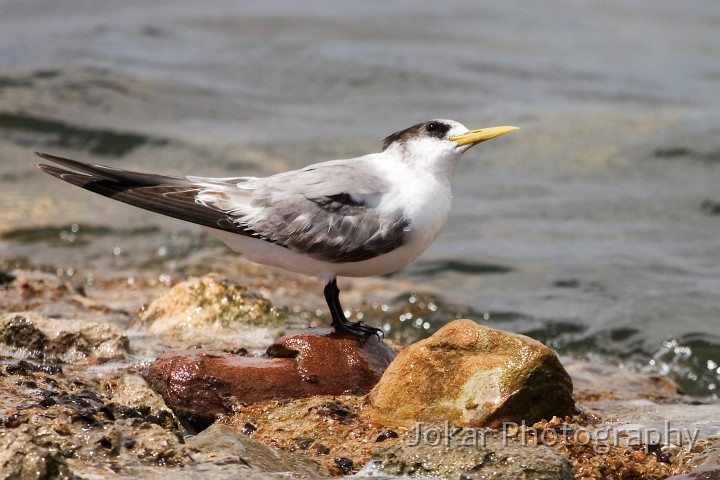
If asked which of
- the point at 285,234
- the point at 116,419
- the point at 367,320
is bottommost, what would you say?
the point at 367,320

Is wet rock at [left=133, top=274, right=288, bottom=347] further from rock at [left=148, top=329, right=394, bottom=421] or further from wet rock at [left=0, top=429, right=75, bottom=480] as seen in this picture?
wet rock at [left=0, top=429, right=75, bottom=480]

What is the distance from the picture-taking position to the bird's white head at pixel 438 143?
5.55 m

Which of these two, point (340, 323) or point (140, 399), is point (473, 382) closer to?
point (340, 323)

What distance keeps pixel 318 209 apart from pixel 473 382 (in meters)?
1.27

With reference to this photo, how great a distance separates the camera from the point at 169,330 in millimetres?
6074

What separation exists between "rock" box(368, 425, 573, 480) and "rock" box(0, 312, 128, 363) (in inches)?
73.6

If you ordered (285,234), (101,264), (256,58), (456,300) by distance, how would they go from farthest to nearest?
(256,58), (101,264), (456,300), (285,234)

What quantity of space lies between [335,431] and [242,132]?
8604 millimetres

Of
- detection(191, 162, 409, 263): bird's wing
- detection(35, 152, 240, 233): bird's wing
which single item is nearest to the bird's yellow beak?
detection(191, 162, 409, 263): bird's wing

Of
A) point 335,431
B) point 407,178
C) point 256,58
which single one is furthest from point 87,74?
point 335,431

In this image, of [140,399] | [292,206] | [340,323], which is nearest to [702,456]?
[340,323]

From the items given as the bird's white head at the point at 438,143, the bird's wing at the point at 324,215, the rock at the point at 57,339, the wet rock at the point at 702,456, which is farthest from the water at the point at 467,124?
the rock at the point at 57,339

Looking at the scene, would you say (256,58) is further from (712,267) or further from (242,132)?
(712,267)

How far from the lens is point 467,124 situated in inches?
509
